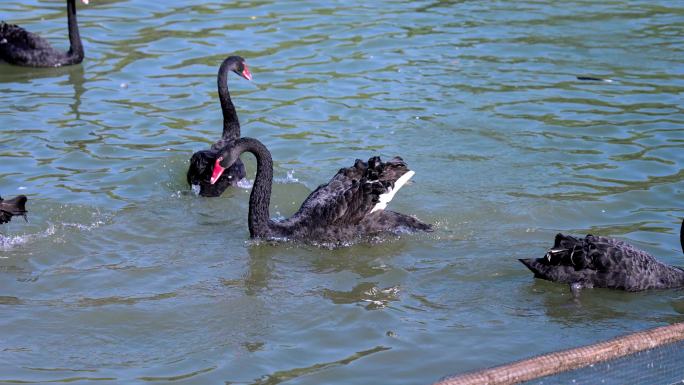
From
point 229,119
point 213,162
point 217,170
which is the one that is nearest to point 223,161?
point 217,170

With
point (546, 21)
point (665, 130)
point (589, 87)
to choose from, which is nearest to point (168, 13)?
point (546, 21)

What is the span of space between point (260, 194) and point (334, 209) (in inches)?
19.7

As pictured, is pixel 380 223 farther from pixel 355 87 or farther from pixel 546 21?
pixel 546 21

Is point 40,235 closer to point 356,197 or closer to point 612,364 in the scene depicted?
point 356,197

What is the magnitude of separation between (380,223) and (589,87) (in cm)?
395

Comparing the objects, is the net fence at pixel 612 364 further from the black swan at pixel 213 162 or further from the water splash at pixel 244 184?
the water splash at pixel 244 184

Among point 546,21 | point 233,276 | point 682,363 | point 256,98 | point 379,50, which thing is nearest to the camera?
point 682,363

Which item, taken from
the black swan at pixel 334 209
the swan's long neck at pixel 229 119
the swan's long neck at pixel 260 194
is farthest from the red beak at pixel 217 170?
the swan's long neck at pixel 229 119

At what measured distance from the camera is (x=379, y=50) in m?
11.7

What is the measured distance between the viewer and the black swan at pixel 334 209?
7.17 metres

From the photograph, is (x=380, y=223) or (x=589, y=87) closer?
(x=380, y=223)

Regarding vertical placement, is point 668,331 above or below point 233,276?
above

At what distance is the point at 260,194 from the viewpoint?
23.8 feet

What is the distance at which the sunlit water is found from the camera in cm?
573
